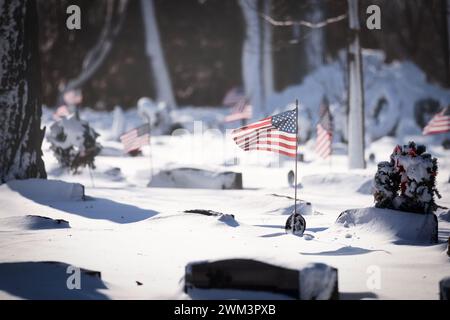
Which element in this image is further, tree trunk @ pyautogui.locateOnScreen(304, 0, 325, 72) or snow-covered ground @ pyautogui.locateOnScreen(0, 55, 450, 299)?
tree trunk @ pyautogui.locateOnScreen(304, 0, 325, 72)

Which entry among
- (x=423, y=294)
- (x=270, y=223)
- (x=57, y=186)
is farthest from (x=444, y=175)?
(x=423, y=294)

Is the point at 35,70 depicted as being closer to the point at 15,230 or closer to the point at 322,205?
the point at 15,230

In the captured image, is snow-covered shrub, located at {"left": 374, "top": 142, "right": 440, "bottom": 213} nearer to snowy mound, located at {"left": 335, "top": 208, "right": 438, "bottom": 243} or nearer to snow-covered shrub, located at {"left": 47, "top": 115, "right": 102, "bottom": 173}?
snowy mound, located at {"left": 335, "top": 208, "right": 438, "bottom": 243}

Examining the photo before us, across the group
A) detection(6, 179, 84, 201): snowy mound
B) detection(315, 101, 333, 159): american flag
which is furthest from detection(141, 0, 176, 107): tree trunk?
detection(6, 179, 84, 201): snowy mound

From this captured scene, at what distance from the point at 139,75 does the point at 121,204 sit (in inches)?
840

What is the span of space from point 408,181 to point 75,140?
898 cm

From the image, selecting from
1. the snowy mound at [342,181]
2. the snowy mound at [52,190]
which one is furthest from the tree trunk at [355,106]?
the snowy mound at [52,190]

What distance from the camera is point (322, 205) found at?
1162 centimetres

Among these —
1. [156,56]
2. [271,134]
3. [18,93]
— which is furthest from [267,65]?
[271,134]

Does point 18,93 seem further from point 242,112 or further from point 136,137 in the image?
point 242,112

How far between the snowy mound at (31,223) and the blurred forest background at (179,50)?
2240cm

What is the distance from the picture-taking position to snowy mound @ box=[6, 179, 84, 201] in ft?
38.0

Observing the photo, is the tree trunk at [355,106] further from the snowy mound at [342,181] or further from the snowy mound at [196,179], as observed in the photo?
the snowy mound at [196,179]

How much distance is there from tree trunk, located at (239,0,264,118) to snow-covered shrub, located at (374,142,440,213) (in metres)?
20.2
